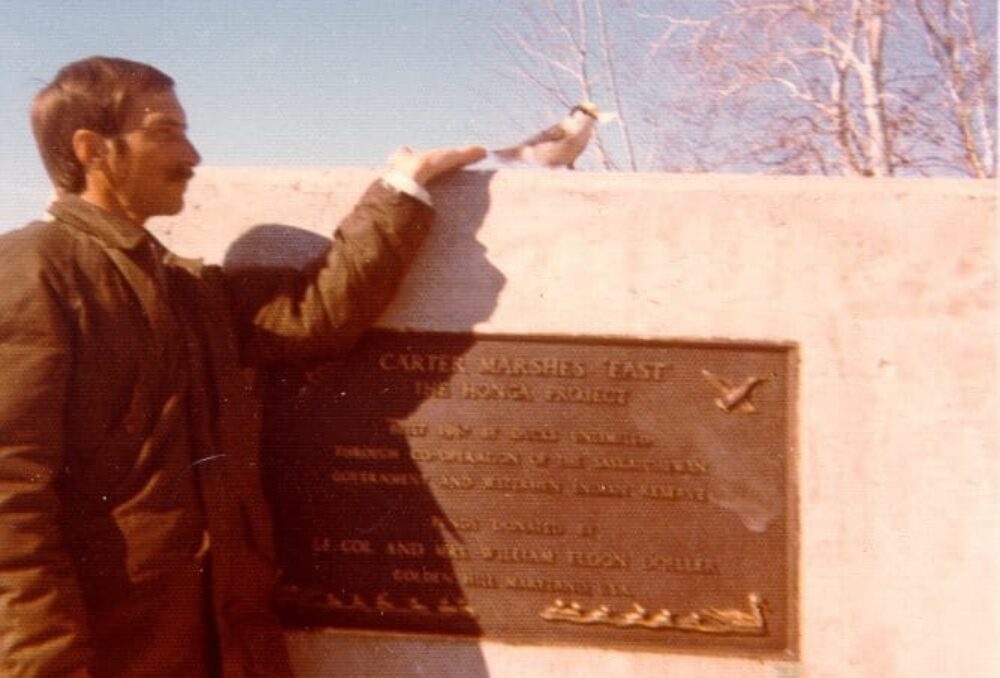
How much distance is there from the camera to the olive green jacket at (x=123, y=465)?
2.26 m

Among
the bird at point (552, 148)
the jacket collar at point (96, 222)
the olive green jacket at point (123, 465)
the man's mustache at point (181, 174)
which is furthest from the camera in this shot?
the bird at point (552, 148)

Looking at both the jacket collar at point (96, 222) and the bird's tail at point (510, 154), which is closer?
the jacket collar at point (96, 222)

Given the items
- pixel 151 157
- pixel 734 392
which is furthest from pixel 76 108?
pixel 734 392

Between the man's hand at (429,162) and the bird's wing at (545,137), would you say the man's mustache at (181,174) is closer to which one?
the man's hand at (429,162)

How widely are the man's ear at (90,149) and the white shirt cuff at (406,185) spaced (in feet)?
2.60

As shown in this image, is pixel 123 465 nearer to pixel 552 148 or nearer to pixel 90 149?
pixel 90 149

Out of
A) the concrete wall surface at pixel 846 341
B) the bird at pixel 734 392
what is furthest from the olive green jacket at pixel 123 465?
the bird at pixel 734 392

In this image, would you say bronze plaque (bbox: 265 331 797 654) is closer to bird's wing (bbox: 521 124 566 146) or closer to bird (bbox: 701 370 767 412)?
bird (bbox: 701 370 767 412)

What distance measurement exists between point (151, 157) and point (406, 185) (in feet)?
2.37

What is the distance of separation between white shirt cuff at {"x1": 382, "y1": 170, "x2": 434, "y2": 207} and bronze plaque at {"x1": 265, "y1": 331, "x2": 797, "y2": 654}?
17.7 inches

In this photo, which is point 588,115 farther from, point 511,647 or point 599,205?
point 511,647

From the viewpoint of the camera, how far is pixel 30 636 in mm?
2225

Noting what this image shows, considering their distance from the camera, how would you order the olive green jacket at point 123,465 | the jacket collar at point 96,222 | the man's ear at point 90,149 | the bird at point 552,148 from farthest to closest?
Result: 1. the bird at point 552,148
2. the man's ear at point 90,149
3. the jacket collar at point 96,222
4. the olive green jacket at point 123,465

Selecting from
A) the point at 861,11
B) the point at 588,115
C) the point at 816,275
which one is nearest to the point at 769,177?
the point at 816,275
